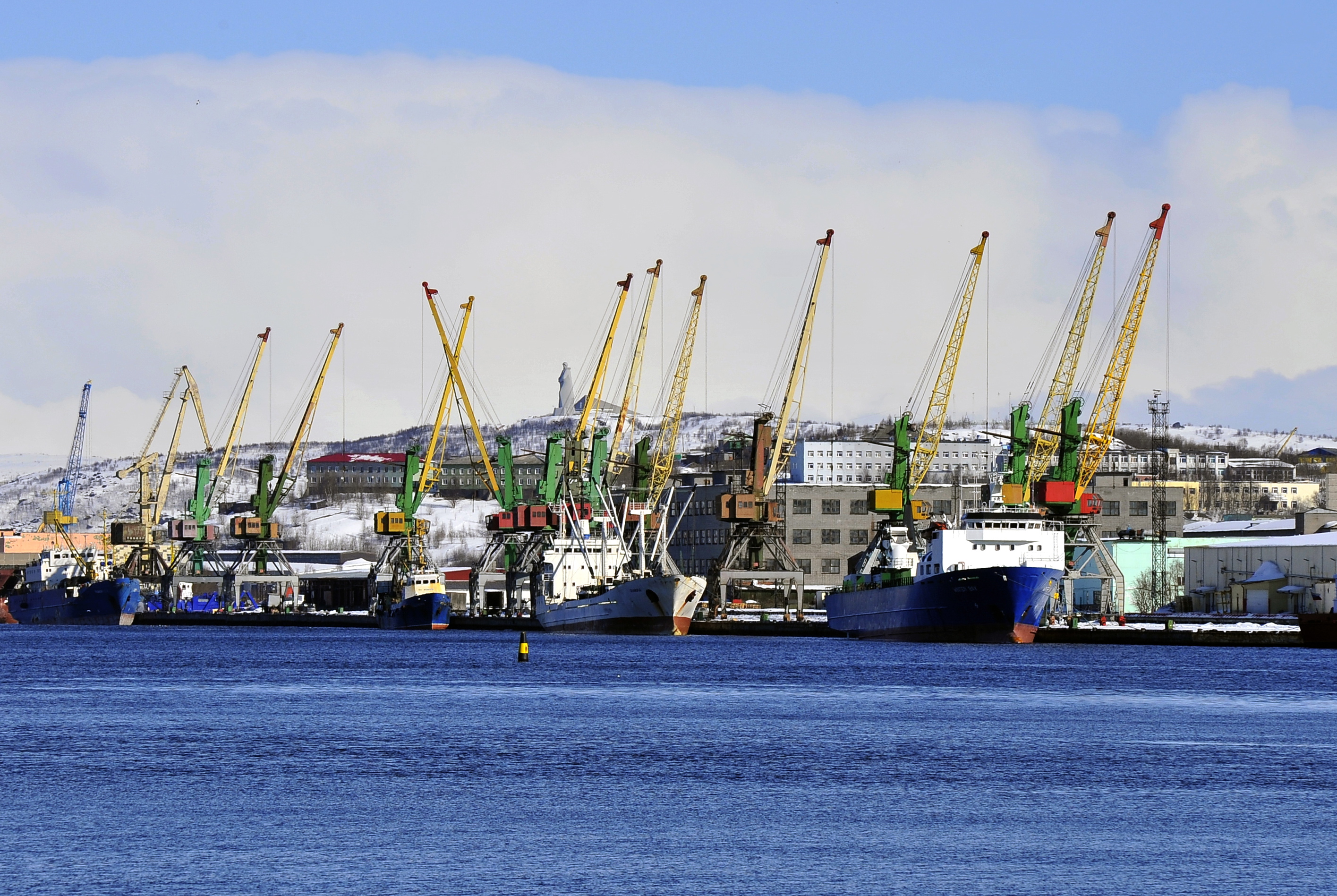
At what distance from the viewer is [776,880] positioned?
31.1 metres

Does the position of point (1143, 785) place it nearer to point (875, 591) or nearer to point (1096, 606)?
point (875, 591)

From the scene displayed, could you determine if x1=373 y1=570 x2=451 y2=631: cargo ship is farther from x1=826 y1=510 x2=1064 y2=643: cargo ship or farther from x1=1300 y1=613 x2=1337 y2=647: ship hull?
x1=1300 y1=613 x2=1337 y2=647: ship hull

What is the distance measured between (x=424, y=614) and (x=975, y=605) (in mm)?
66591

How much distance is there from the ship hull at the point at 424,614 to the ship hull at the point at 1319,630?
3092 inches

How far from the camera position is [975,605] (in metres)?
113

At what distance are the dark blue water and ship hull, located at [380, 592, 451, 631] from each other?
78.4 metres

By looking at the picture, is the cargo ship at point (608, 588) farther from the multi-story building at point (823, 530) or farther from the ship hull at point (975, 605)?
the ship hull at point (975, 605)

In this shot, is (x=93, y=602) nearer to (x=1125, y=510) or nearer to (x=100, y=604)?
(x=100, y=604)

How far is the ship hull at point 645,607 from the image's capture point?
138000mm

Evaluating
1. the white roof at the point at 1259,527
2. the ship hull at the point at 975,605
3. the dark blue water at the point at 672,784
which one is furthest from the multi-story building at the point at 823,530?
the dark blue water at the point at 672,784

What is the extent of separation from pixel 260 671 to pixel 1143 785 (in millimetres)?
57117

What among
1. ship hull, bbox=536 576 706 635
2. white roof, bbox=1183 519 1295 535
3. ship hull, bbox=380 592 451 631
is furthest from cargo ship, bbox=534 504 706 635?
white roof, bbox=1183 519 1295 535

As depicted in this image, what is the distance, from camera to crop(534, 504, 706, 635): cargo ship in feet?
456

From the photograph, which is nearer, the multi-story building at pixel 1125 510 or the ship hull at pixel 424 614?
the ship hull at pixel 424 614
